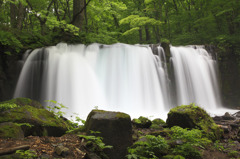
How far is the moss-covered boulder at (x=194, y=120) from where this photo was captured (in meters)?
5.20

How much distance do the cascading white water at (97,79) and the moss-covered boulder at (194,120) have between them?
4102mm

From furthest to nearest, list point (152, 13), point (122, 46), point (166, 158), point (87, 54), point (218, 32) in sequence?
point (152, 13) → point (218, 32) → point (122, 46) → point (87, 54) → point (166, 158)

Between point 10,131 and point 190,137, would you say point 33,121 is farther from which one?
point 190,137

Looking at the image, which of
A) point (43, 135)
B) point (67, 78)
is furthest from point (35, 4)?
point (43, 135)

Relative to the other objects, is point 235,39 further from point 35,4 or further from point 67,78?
point 35,4

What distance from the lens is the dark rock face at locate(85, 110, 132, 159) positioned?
3543mm

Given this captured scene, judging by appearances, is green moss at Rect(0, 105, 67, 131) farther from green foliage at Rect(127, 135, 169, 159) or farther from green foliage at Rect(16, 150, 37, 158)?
green foliage at Rect(127, 135, 169, 159)

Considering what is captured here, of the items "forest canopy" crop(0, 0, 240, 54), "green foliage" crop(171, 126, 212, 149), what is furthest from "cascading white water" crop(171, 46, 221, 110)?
"green foliage" crop(171, 126, 212, 149)

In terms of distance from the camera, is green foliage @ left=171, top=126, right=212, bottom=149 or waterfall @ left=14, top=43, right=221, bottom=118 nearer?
green foliage @ left=171, top=126, right=212, bottom=149

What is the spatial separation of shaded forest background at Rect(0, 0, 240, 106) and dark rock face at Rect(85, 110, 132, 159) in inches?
343

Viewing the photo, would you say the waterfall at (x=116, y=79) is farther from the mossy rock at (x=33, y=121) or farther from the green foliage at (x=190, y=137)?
the green foliage at (x=190, y=137)

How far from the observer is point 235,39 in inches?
595

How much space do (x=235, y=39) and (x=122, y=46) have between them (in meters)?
10.1

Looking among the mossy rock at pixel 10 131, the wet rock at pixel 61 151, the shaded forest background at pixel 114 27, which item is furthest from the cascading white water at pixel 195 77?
A: the mossy rock at pixel 10 131
